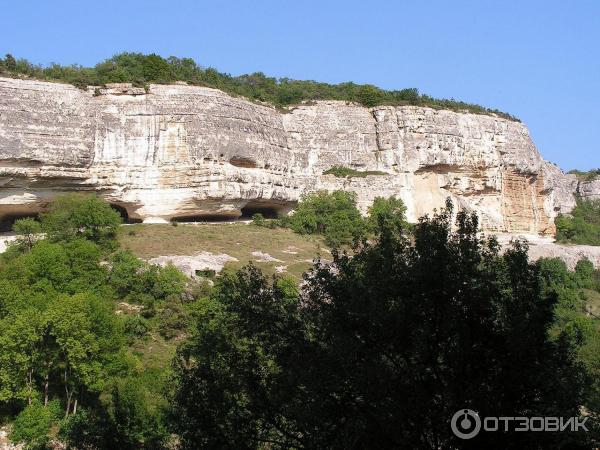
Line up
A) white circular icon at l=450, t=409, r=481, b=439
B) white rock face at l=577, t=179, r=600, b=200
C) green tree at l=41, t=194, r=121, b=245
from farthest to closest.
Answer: white rock face at l=577, t=179, r=600, b=200 → green tree at l=41, t=194, r=121, b=245 → white circular icon at l=450, t=409, r=481, b=439

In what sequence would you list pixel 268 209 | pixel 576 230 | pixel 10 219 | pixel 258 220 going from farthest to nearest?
pixel 576 230 → pixel 268 209 → pixel 258 220 → pixel 10 219

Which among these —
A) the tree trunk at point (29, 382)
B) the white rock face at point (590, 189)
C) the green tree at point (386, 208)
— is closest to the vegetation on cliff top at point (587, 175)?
the white rock face at point (590, 189)

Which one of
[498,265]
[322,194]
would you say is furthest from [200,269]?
[498,265]

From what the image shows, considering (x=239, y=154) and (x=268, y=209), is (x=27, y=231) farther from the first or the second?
(x=268, y=209)

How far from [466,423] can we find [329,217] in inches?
1327

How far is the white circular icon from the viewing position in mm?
10992

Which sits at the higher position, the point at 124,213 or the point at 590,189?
the point at 590,189

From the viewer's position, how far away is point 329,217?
147 ft

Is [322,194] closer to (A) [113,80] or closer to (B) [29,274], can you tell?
(A) [113,80]

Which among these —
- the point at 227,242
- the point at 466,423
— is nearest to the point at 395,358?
the point at 466,423

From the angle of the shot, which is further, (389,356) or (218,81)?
(218,81)

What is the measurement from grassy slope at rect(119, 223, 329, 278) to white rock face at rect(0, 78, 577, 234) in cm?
143

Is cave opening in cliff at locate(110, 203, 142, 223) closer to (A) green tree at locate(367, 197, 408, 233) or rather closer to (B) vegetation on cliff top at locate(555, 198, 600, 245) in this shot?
(A) green tree at locate(367, 197, 408, 233)

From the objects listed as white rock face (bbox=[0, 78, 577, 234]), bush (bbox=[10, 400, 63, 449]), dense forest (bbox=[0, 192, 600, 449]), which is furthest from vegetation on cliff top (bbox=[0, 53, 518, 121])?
dense forest (bbox=[0, 192, 600, 449])
